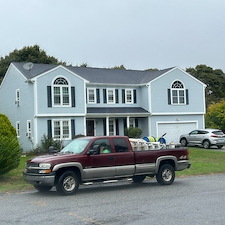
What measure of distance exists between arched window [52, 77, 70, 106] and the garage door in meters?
9.15

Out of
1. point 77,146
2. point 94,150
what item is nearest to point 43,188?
point 77,146

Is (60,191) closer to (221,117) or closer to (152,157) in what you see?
(152,157)

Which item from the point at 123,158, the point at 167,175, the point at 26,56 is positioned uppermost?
the point at 26,56

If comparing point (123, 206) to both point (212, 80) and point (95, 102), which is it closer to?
point (95, 102)

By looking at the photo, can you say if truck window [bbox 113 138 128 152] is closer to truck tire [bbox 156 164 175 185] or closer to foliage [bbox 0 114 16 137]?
truck tire [bbox 156 164 175 185]

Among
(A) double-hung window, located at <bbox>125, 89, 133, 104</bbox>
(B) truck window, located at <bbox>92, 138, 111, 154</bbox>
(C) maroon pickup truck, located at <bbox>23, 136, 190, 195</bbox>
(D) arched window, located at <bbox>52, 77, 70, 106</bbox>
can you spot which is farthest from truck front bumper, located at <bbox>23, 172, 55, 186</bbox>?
(A) double-hung window, located at <bbox>125, 89, 133, 104</bbox>

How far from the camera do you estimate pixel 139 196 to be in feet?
39.3

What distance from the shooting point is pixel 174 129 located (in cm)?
3606

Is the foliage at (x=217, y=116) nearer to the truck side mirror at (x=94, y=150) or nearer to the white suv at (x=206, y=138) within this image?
the white suv at (x=206, y=138)

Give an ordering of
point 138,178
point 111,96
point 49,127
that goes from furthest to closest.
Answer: point 111,96 < point 49,127 < point 138,178

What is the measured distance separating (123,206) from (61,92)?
67.8ft

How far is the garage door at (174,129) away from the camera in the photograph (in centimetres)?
3556

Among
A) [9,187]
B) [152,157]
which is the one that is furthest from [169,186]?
[9,187]

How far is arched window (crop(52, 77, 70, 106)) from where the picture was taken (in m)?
30.1
